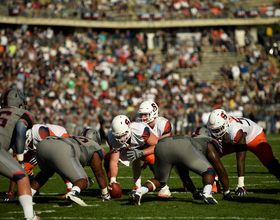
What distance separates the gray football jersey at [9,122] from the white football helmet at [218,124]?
8.66ft

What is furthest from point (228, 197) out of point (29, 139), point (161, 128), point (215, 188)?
point (29, 139)

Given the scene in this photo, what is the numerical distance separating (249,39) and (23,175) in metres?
23.1

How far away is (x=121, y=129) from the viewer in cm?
602

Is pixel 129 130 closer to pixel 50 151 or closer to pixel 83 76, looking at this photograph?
pixel 50 151

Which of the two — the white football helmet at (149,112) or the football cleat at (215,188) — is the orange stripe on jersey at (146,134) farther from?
the football cleat at (215,188)

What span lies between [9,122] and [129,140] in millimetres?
1814

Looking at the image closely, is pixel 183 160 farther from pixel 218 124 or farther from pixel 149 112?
pixel 149 112

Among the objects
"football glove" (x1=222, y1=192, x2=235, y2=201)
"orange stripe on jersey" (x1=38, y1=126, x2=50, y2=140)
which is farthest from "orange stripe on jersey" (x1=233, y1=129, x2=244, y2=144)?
"orange stripe on jersey" (x1=38, y1=126, x2=50, y2=140)

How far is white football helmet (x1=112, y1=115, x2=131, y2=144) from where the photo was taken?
19.8ft

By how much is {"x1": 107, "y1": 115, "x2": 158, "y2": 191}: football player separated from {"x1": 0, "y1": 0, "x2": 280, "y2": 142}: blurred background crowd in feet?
33.8

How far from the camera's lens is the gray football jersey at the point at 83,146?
220 inches

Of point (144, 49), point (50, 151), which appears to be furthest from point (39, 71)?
point (50, 151)

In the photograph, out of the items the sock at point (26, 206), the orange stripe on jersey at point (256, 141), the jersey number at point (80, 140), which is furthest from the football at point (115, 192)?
the orange stripe on jersey at point (256, 141)

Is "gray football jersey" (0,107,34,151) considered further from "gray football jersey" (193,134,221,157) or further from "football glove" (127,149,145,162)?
"gray football jersey" (193,134,221,157)
